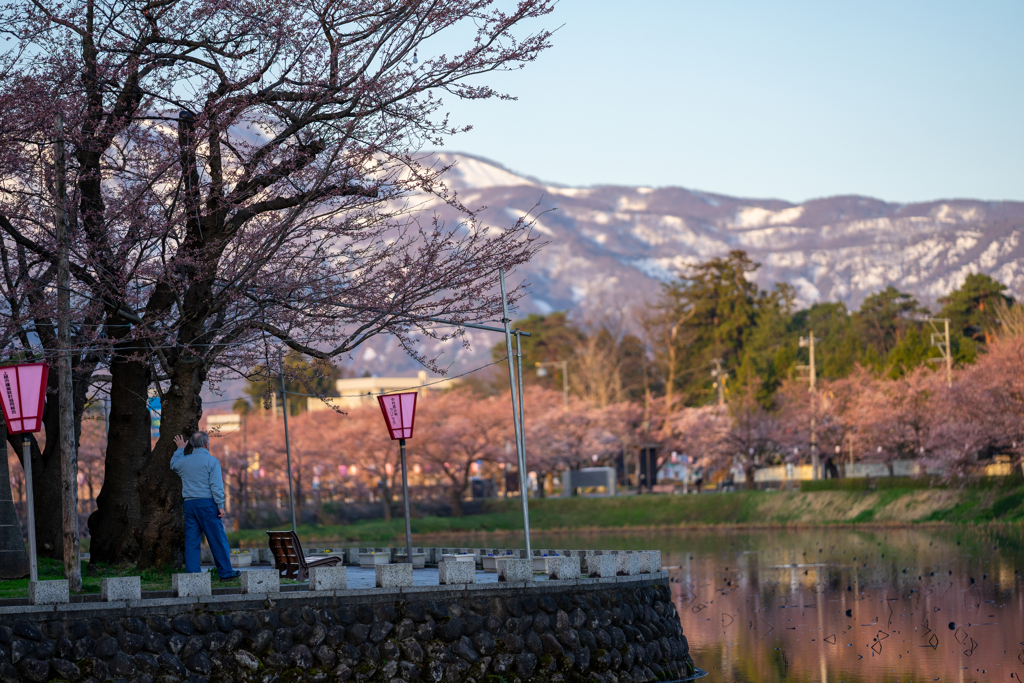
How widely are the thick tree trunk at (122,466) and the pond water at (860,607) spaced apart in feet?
26.9

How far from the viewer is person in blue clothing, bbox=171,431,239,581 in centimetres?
1302

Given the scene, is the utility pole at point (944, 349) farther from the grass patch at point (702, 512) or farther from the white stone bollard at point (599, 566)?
the white stone bollard at point (599, 566)

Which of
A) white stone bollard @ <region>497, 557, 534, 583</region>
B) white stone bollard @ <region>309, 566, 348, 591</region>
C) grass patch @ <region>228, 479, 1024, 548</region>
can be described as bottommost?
grass patch @ <region>228, 479, 1024, 548</region>

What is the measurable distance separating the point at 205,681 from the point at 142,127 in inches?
341

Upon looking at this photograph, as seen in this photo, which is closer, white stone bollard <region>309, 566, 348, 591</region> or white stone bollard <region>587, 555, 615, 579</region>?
white stone bollard <region>309, 566, 348, 591</region>

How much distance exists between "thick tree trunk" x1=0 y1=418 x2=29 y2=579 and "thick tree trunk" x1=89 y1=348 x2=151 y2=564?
1591 millimetres

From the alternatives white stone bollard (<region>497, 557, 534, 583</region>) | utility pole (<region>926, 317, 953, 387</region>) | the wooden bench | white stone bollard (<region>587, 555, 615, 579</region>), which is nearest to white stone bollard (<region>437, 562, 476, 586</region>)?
white stone bollard (<region>497, 557, 534, 583</region>)

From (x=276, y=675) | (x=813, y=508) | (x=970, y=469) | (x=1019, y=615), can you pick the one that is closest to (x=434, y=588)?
(x=276, y=675)

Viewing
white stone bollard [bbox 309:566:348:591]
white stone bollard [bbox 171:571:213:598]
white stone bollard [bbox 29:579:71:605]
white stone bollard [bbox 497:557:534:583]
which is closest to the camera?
white stone bollard [bbox 29:579:71:605]

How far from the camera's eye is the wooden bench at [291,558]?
43.3 feet

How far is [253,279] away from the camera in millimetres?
14414

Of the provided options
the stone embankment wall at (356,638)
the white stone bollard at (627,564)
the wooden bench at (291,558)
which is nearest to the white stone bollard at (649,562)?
the white stone bollard at (627,564)

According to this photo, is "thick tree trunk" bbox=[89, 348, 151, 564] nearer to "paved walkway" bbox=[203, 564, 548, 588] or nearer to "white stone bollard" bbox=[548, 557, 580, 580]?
"paved walkway" bbox=[203, 564, 548, 588]

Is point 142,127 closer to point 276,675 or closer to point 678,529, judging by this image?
point 276,675
